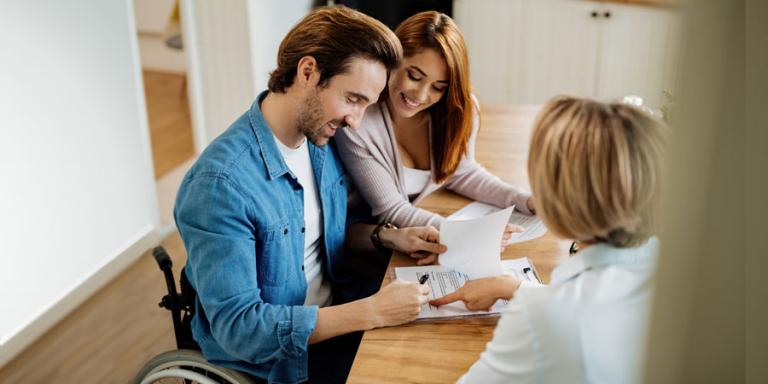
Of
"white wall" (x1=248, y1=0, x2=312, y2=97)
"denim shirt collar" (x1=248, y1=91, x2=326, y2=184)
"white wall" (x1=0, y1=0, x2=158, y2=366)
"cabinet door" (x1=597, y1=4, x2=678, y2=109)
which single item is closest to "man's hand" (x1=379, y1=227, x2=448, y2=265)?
"denim shirt collar" (x1=248, y1=91, x2=326, y2=184)

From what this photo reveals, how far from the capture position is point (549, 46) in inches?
167

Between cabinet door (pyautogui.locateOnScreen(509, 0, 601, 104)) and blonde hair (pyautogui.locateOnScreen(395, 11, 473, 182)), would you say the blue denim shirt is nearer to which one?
blonde hair (pyautogui.locateOnScreen(395, 11, 473, 182))

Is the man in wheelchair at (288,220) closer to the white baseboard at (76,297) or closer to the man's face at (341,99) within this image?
the man's face at (341,99)

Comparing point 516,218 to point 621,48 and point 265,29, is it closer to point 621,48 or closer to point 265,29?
point 265,29

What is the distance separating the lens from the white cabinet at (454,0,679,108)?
4094 mm

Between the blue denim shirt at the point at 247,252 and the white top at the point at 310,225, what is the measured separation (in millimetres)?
74

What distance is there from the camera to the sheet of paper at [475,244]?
4.80 ft

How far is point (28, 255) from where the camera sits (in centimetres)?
247

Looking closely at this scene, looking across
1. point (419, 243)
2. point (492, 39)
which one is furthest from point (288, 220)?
point (492, 39)

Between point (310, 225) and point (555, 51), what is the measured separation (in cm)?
306

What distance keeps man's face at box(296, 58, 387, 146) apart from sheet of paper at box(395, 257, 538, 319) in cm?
34

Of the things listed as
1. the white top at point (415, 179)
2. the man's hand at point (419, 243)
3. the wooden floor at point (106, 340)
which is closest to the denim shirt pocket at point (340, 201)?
the man's hand at point (419, 243)

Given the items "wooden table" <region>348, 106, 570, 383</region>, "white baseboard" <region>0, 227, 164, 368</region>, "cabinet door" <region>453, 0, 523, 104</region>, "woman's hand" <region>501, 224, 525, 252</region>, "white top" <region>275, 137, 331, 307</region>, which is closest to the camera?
"wooden table" <region>348, 106, 570, 383</region>

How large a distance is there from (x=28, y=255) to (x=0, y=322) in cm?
24
